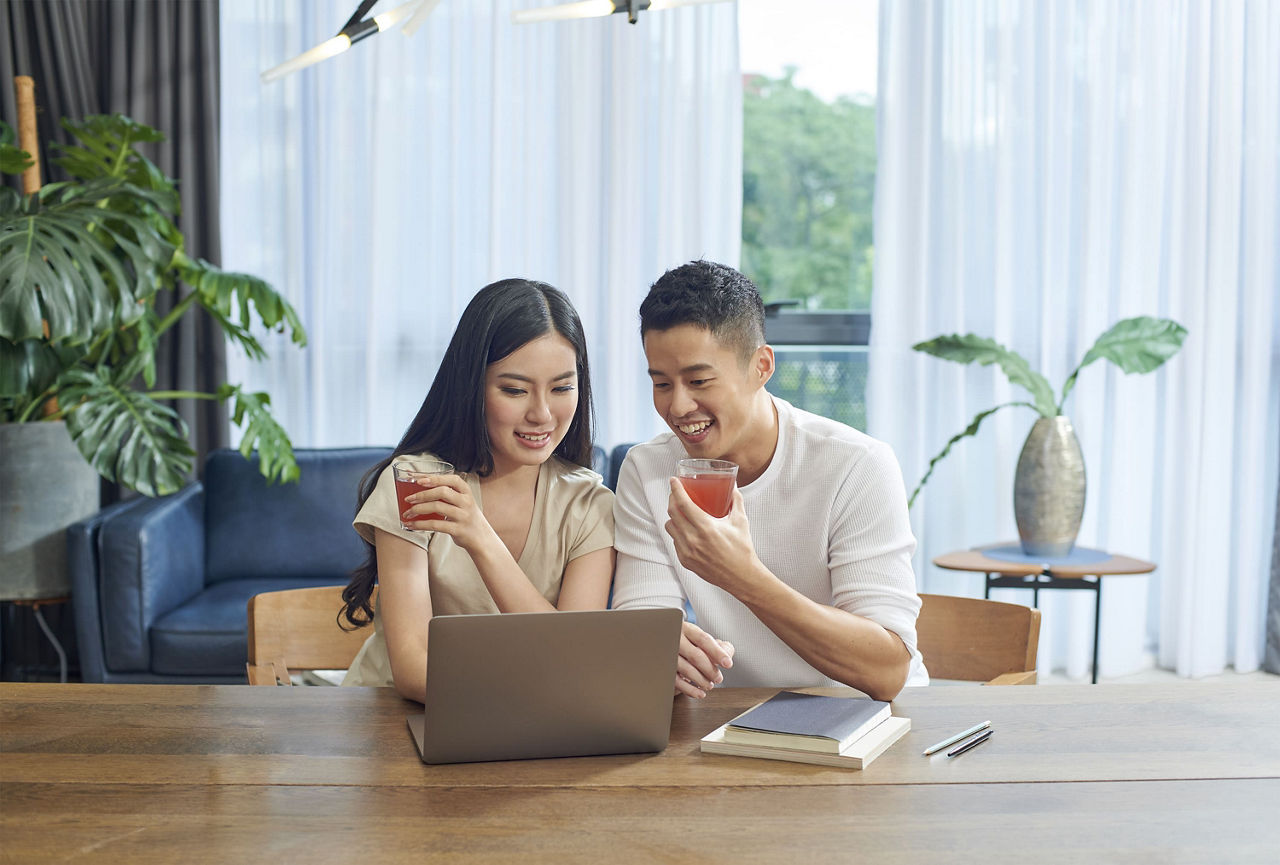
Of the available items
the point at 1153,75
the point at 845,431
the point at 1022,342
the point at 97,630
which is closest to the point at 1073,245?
the point at 1022,342

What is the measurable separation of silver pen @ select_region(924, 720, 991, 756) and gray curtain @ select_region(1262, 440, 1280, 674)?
9.54 feet

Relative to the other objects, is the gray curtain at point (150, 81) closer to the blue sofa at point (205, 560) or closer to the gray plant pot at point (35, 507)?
the blue sofa at point (205, 560)

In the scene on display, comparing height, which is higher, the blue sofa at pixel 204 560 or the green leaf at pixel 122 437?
the green leaf at pixel 122 437

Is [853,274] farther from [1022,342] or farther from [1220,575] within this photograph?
[1220,575]

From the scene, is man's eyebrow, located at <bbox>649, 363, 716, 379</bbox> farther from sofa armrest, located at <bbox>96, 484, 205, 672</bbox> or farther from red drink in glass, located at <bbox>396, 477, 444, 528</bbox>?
sofa armrest, located at <bbox>96, 484, 205, 672</bbox>

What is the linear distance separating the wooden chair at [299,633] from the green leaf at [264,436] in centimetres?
153

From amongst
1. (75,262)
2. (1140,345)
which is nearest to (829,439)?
(1140,345)

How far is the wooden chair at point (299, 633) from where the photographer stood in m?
1.73

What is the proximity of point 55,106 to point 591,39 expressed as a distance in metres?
1.77

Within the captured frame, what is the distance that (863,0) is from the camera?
3.88 meters

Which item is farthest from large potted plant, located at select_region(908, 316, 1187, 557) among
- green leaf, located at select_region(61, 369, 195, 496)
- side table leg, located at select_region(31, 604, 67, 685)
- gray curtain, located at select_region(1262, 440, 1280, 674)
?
side table leg, located at select_region(31, 604, 67, 685)

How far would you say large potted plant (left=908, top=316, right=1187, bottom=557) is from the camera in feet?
10.5

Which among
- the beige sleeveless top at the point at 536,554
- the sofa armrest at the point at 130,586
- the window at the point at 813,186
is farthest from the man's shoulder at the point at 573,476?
the window at the point at 813,186

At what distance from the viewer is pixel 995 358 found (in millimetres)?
3291
